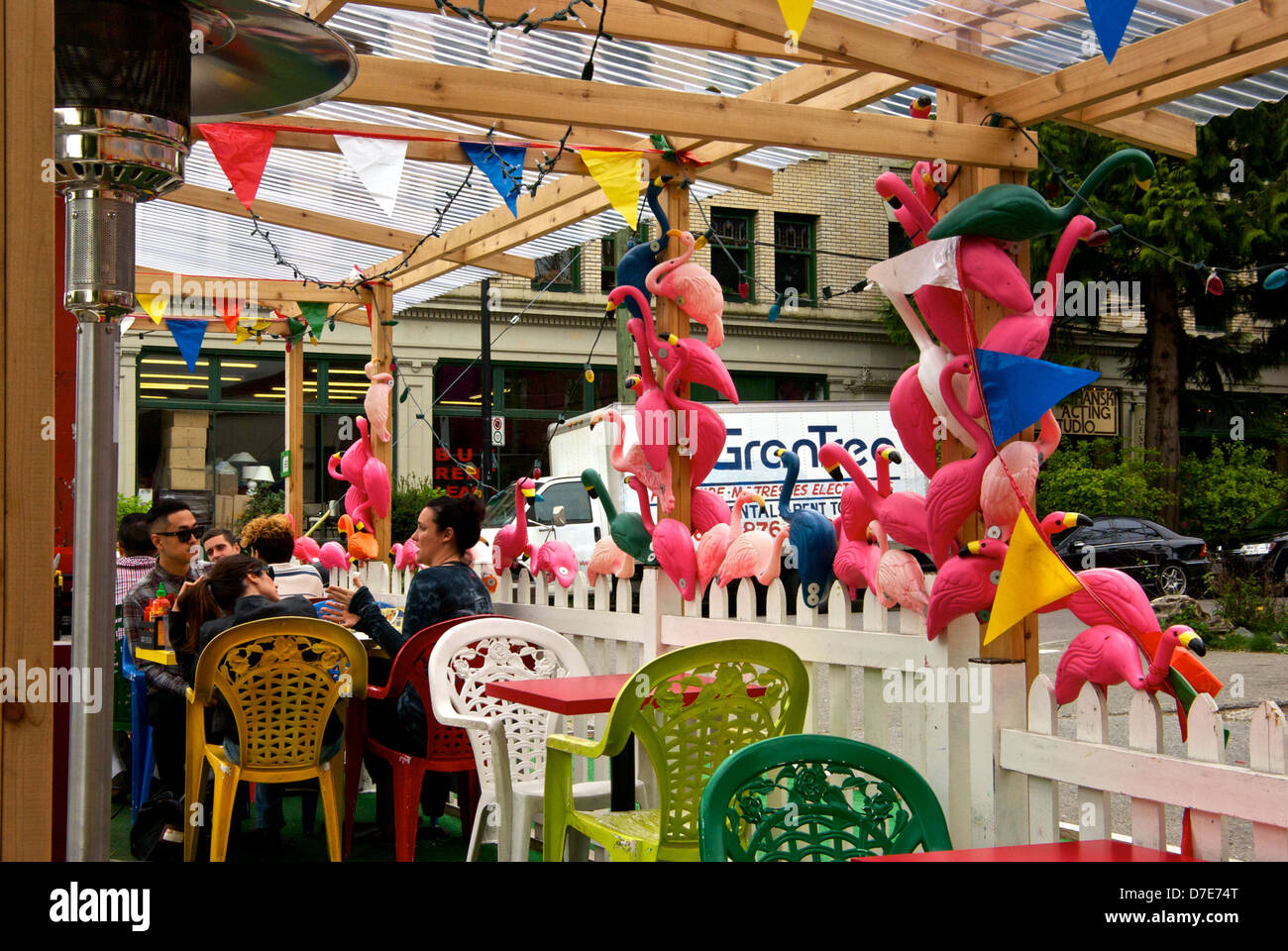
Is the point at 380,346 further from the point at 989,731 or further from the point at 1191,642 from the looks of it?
the point at 1191,642

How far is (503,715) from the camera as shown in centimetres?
486

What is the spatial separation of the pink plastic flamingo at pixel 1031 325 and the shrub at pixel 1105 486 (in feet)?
55.7

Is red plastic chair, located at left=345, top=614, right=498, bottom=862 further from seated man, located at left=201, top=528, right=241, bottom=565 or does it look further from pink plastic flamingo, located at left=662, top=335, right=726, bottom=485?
seated man, located at left=201, top=528, right=241, bottom=565

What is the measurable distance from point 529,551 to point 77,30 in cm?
665

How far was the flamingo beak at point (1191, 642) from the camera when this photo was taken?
3.21m

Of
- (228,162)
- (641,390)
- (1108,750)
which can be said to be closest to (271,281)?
(228,162)

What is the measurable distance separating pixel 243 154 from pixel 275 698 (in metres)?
2.76

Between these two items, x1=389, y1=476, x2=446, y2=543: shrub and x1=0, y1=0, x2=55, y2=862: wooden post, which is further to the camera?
x1=389, y1=476, x2=446, y2=543: shrub

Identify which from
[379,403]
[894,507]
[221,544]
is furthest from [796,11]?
[379,403]

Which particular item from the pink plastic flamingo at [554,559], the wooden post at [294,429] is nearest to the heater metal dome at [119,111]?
the pink plastic flamingo at [554,559]

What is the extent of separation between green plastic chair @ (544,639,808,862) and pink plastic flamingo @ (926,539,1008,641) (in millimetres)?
515

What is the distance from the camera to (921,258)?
4215 mm

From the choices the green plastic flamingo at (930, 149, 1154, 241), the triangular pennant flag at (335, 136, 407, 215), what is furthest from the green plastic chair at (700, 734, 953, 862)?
the triangular pennant flag at (335, 136, 407, 215)

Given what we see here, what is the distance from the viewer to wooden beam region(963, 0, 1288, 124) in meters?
4.04
